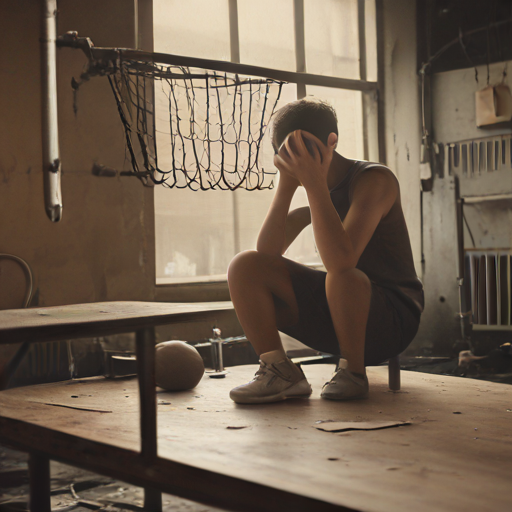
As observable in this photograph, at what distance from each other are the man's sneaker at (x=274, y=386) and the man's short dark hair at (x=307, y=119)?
2.19ft

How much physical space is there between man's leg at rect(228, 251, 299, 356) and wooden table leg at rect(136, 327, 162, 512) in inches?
22.5

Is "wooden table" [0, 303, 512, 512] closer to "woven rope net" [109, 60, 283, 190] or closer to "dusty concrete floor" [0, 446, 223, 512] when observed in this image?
"dusty concrete floor" [0, 446, 223, 512]

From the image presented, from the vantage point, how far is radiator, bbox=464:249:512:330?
143 inches

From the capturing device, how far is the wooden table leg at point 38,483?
5.50 ft

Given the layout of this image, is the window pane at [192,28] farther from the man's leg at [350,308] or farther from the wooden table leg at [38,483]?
the wooden table leg at [38,483]

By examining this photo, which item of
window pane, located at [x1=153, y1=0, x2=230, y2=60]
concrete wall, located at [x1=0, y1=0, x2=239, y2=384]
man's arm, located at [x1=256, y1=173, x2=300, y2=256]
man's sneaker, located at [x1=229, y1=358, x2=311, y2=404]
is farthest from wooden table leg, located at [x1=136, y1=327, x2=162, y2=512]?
window pane, located at [x1=153, y1=0, x2=230, y2=60]

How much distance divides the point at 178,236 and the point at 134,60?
943 mm

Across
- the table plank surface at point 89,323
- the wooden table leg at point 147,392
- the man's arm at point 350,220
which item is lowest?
the wooden table leg at point 147,392

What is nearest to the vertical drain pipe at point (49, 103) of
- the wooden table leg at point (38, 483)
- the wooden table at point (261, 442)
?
the wooden table at point (261, 442)

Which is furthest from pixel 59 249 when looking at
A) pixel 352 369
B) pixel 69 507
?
A: pixel 352 369

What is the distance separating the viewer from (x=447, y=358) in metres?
3.85

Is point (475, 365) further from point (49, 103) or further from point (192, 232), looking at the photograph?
point (49, 103)

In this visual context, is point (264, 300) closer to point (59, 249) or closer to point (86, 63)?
point (59, 249)

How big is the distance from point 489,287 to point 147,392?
2.98 meters
